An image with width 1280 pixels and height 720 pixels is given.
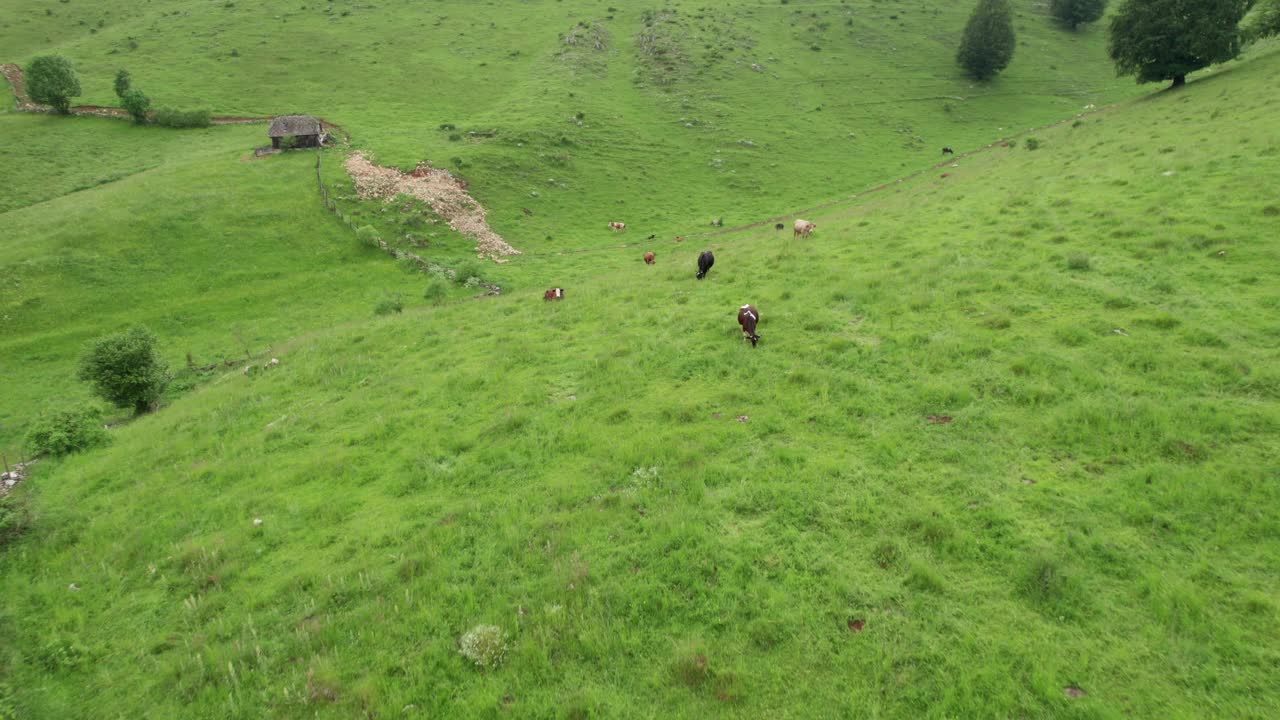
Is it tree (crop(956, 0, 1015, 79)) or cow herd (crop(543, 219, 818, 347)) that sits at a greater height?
tree (crop(956, 0, 1015, 79))

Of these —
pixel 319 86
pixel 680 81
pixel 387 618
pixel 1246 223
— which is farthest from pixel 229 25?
pixel 1246 223

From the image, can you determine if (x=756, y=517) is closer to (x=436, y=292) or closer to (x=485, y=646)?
(x=485, y=646)

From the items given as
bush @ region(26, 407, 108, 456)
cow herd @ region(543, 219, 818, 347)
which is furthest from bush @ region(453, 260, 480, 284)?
bush @ region(26, 407, 108, 456)

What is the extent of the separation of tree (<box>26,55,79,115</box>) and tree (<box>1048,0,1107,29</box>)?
481 feet

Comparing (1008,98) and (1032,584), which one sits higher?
(1008,98)

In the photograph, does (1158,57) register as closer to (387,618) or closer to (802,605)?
(802,605)

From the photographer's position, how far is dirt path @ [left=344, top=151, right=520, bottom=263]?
41.5m

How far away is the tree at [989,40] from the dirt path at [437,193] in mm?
76088

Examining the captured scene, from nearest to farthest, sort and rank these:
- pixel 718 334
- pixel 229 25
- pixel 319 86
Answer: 1. pixel 718 334
2. pixel 319 86
3. pixel 229 25

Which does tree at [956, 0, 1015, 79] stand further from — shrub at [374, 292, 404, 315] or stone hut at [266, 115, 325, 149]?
shrub at [374, 292, 404, 315]

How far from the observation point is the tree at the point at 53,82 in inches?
2206

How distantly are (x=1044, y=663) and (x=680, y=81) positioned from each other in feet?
261

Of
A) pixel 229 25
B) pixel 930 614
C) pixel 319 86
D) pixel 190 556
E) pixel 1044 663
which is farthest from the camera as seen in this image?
pixel 229 25

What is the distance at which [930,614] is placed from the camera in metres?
6.70
